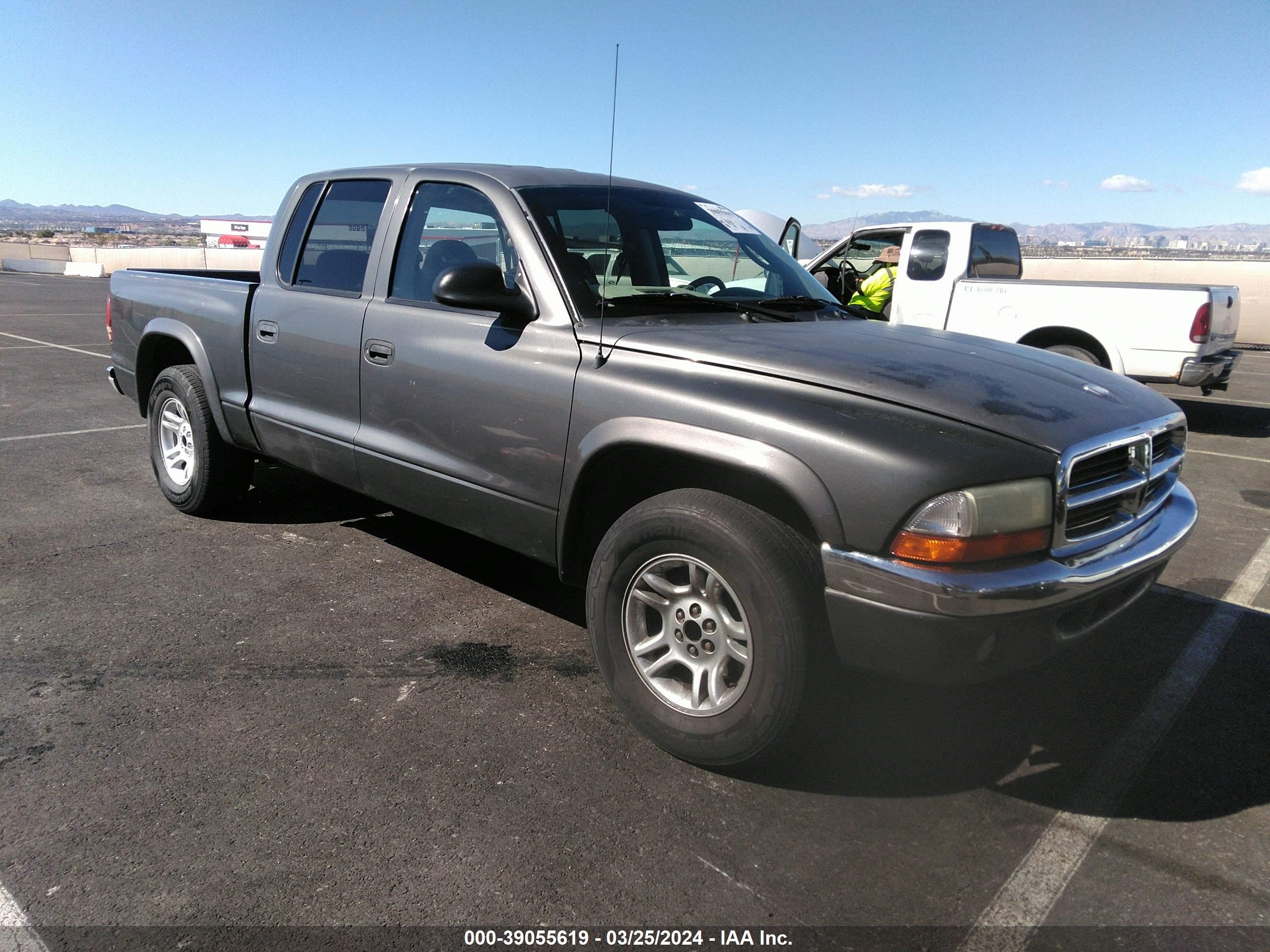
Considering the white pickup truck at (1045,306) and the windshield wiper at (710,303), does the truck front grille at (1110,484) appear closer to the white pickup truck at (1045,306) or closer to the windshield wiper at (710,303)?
the windshield wiper at (710,303)

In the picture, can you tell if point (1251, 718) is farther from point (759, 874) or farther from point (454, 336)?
point (454, 336)

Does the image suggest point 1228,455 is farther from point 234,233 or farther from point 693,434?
point 234,233

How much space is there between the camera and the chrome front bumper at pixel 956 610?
2.35m

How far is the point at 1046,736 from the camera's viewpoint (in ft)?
10.1

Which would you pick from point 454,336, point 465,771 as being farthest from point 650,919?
point 454,336

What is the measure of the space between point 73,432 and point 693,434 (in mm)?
6279

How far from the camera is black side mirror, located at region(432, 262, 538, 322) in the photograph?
3.14 metres

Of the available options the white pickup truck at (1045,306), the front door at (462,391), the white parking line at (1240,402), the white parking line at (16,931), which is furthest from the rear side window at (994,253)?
the white parking line at (16,931)

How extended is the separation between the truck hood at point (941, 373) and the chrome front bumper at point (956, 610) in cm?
38

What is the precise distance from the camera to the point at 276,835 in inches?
95.9

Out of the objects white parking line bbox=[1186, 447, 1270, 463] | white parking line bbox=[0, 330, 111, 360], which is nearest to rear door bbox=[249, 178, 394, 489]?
white parking line bbox=[1186, 447, 1270, 463]

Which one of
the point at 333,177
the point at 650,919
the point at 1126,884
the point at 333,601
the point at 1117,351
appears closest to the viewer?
the point at 650,919

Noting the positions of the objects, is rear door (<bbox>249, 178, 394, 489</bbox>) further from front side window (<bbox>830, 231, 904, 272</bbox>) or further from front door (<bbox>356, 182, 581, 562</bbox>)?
front side window (<bbox>830, 231, 904, 272</bbox>)

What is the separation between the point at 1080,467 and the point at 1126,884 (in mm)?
1092
